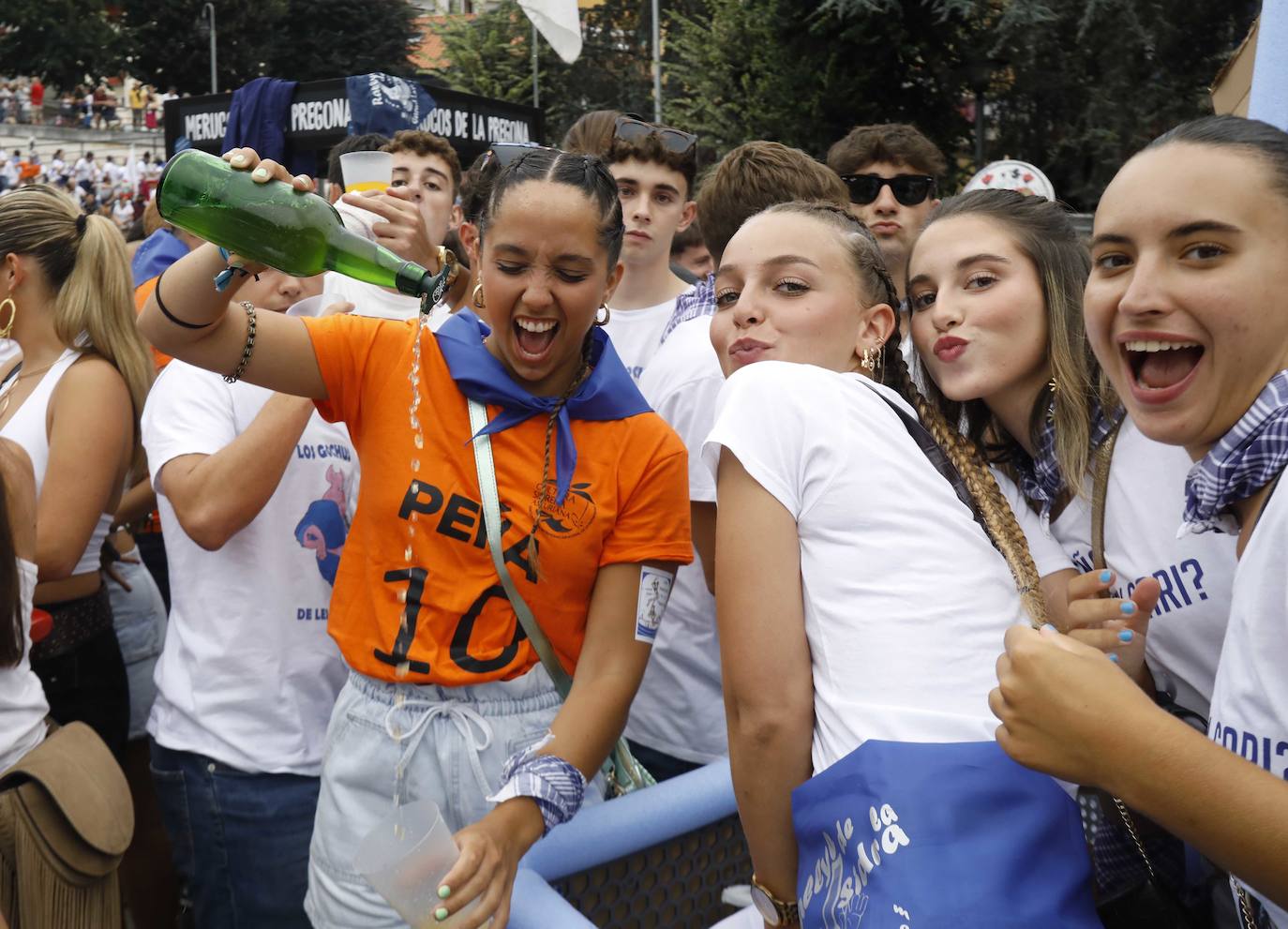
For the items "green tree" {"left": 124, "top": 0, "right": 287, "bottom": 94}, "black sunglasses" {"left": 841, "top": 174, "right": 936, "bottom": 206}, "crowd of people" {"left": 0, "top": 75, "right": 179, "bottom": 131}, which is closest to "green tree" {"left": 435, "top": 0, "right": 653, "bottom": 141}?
"green tree" {"left": 124, "top": 0, "right": 287, "bottom": 94}

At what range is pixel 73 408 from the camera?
293cm

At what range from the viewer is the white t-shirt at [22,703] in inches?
90.9

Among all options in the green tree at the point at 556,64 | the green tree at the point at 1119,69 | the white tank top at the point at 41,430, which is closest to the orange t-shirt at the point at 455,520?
the white tank top at the point at 41,430

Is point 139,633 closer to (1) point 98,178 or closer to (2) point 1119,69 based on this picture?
(2) point 1119,69

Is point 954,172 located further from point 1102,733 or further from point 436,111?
point 1102,733

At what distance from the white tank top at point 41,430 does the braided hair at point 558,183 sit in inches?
59.3

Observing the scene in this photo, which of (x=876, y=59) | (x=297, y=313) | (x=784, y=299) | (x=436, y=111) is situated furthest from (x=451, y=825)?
(x=876, y=59)

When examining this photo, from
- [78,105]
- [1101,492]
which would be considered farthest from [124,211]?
[1101,492]

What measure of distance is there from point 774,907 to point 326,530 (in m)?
1.55

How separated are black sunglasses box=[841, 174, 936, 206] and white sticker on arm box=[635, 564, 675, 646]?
91.3 inches

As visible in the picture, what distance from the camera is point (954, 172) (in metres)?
13.5

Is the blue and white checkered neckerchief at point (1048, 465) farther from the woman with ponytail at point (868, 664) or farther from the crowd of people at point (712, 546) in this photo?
the woman with ponytail at point (868, 664)

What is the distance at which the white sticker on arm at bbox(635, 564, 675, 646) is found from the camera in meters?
2.06

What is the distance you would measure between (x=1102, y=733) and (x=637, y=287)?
2.55 m
